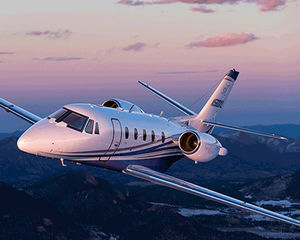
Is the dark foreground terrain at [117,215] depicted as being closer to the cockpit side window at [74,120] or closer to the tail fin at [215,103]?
the tail fin at [215,103]

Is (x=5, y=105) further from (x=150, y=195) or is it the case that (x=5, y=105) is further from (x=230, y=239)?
(x=150, y=195)

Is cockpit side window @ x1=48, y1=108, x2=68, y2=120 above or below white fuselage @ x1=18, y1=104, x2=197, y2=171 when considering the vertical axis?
above

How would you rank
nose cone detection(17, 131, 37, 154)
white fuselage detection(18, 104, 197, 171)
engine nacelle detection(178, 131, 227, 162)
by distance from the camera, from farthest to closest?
engine nacelle detection(178, 131, 227, 162), white fuselage detection(18, 104, 197, 171), nose cone detection(17, 131, 37, 154)

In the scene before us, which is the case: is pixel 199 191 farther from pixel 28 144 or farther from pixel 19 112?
pixel 19 112

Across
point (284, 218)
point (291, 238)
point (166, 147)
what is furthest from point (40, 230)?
point (284, 218)

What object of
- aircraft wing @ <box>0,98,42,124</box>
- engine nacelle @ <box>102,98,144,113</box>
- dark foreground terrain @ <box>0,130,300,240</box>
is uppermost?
engine nacelle @ <box>102,98,144,113</box>

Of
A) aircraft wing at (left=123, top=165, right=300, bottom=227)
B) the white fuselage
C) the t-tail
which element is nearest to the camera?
the white fuselage

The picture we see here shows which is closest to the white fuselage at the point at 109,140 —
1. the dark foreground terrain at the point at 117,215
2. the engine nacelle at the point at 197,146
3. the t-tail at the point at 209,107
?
the engine nacelle at the point at 197,146

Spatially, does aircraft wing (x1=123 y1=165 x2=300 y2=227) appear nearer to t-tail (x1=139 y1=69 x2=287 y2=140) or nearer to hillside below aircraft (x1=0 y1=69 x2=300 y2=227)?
hillside below aircraft (x1=0 y1=69 x2=300 y2=227)

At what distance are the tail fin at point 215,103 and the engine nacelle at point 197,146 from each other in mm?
11556

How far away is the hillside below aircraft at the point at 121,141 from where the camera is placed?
32844mm

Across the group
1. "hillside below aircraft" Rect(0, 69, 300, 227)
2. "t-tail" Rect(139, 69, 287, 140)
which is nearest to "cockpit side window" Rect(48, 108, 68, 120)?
"hillside below aircraft" Rect(0, 69, 300, 227)

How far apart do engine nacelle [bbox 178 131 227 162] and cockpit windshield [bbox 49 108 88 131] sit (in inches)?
396

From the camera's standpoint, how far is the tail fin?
54075 mm
